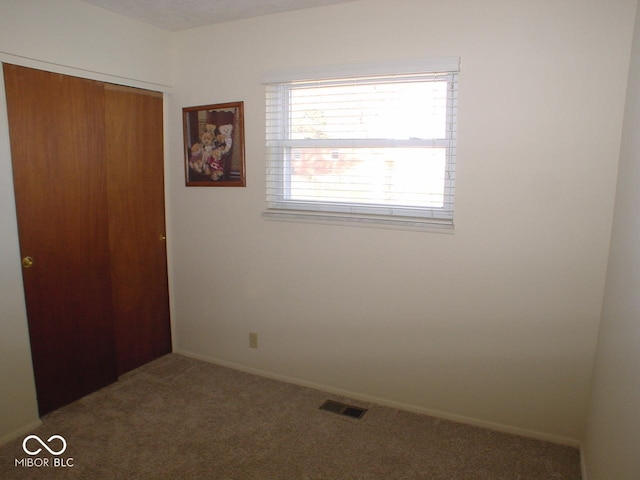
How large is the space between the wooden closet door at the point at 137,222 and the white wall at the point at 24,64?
0.28 m

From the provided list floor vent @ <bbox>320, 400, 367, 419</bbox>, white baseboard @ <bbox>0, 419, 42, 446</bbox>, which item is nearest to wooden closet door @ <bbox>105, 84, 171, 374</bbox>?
white baseboard @ <bbox>0, 419, 42, 446</bbox>

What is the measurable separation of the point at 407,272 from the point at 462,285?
316 mm

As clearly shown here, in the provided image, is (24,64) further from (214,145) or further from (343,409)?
(343,409)

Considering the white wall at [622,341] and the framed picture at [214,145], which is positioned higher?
the framed picture at [214,145]

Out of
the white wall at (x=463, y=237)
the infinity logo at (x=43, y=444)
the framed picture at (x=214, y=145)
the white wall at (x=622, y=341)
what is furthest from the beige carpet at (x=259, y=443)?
the framed picture at (x=214, y=145)

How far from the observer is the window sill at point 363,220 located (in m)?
2.56

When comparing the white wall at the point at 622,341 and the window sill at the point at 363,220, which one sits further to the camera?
the window sill at the point at 363,220

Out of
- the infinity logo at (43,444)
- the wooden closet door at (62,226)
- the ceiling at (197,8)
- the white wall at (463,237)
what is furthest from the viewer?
the ceiling at (197,8)

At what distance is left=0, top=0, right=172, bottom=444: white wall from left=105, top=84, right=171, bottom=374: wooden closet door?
11.0 inches

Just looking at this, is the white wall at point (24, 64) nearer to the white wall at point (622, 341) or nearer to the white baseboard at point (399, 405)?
the white baseboard at point (399, 405)

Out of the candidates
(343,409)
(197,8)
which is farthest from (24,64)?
(343,409)

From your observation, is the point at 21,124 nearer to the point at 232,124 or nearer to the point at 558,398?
the point at 232,124

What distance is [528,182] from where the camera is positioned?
2.31 m

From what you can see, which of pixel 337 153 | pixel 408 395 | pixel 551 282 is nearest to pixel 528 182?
pixel 551 282
